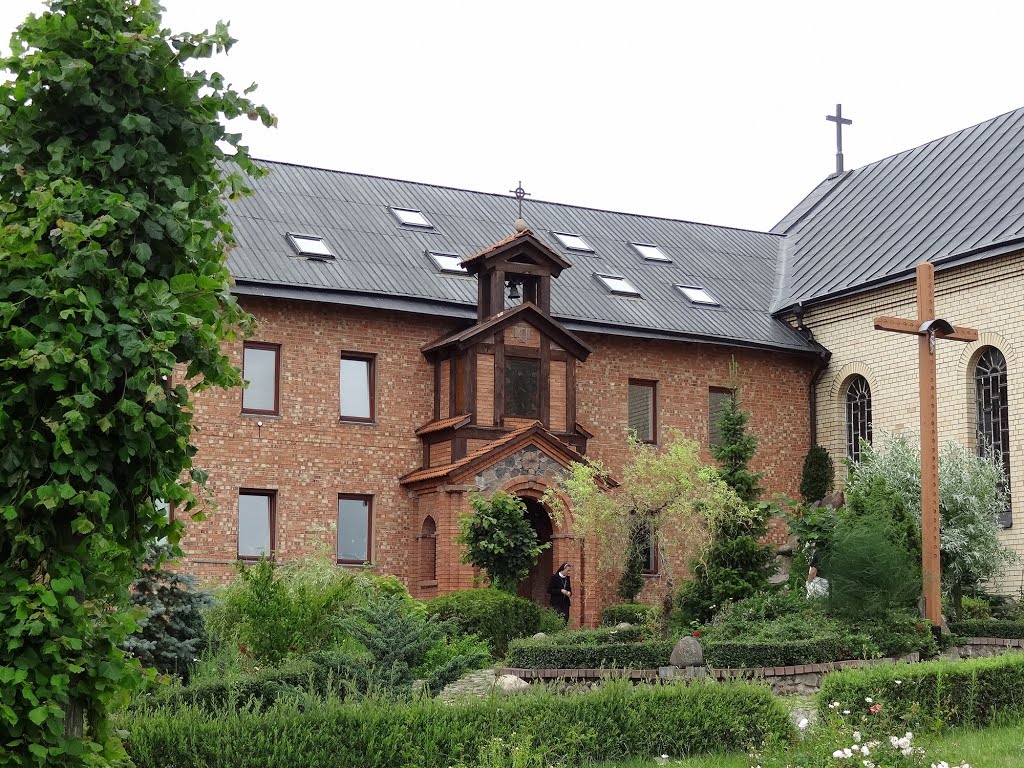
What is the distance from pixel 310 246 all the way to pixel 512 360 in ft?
14.6

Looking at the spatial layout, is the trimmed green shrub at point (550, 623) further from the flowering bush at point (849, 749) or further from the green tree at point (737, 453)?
the flowering bush at point (849, 749)

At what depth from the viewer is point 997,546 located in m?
22.4

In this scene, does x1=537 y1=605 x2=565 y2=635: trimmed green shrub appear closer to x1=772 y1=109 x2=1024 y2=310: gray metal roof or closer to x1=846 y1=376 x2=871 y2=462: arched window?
x1=846 y1=376 x2=871 y2=462: arched window

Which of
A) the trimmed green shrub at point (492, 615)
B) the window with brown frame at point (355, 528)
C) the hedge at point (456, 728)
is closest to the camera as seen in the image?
the hedge at point (456, 728)

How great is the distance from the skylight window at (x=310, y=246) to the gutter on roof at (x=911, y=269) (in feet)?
33.9

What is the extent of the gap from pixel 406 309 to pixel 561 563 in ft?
18.1

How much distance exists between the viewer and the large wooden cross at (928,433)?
17578mm

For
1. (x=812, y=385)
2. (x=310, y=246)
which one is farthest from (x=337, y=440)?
(x=812, y=385)

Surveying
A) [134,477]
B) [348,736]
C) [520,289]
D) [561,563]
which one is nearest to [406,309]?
[520,289]

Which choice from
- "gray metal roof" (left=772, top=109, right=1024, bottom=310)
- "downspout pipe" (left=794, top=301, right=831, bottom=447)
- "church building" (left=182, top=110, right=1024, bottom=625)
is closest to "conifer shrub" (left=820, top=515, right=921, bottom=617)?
"church building" (left=182, top=110, right=1024, bottom=625)

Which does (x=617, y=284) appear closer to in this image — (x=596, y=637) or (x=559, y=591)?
(x=559, y=591)

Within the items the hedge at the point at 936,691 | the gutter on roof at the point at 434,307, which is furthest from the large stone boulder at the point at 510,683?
the gutter on roof at the point at 434,307

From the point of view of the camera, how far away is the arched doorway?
84.8 feet

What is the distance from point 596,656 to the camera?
16.7m
